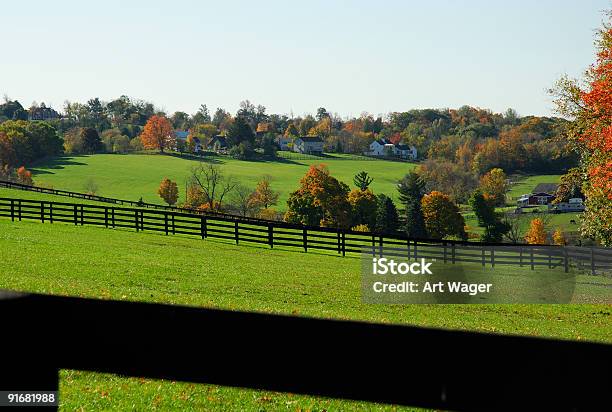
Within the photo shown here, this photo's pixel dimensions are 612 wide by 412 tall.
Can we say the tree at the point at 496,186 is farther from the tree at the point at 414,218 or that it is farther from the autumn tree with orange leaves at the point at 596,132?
the autumn tree with orange leaves at the point at 596,132

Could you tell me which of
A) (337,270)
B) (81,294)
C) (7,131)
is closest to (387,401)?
(81,294)

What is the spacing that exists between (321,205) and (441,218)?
1369 centimetres

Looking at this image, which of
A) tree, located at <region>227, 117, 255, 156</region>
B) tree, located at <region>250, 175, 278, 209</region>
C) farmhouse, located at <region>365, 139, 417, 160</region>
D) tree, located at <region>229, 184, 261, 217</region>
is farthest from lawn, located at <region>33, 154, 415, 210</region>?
farmhouse, located at <region>365, 139, 417, 160</region>

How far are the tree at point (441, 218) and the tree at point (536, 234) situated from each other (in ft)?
23.9

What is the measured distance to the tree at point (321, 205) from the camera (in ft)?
283

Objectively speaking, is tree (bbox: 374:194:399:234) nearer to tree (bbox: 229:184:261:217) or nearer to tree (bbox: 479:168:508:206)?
tree (bbox: 229:184:261:217)

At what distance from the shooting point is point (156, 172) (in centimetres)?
12300

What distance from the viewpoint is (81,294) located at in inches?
635

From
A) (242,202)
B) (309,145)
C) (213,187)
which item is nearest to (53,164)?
(242,202)

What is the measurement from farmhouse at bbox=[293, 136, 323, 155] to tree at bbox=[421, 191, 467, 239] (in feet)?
254

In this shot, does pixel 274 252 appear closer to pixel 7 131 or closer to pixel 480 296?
pixel 480 296

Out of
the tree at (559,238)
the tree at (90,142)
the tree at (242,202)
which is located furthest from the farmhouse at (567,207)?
the tree at (90,142)

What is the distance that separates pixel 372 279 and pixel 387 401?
47.7ft

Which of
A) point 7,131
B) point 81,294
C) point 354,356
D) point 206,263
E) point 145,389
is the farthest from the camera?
point 7,131
